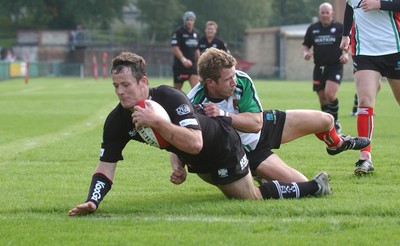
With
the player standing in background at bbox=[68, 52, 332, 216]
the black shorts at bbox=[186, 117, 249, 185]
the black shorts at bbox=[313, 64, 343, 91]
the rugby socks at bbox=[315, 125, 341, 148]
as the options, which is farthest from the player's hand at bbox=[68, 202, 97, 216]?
the black shorts at bbox=[313, 64, 343, 91]

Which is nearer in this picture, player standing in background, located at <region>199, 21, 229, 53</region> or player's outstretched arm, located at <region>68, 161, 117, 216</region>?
player's outstretched arm, located at <region>68, 161, 117, 216</region>

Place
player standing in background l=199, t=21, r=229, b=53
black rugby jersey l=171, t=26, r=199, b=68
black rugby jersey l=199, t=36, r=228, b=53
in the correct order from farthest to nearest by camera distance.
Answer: black rugby jersey l=171, t=26, r=199, b=68 → black rugby jersey l=199, t=36, r=228, b=53 → player standing in background l=199, t=21, r=229, b=53

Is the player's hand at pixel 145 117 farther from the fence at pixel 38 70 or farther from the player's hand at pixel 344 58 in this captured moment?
the fence at pixel 38 70

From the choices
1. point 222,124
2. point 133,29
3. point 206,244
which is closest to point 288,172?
point 222,124

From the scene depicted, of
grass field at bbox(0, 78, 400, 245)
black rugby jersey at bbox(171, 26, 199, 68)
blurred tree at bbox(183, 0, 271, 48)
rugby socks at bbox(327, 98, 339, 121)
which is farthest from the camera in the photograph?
blurred tree at bbox(183, 0, 271, 48)

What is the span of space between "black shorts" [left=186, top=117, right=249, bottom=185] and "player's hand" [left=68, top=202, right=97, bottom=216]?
0.91m

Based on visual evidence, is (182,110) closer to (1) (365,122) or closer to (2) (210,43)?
(1) (365,122)

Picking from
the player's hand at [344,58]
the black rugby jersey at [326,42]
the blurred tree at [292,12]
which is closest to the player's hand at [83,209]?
the player's hand at [344,58]

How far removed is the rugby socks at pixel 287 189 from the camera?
6770mm

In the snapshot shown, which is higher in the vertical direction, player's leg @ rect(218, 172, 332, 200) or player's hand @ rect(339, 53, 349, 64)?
player's hand @ rect(339, 53, 349, 64)

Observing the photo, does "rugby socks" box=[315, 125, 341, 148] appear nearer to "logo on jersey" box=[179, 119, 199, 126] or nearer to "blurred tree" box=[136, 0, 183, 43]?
"logo on jersey" box=[179, 119, 199, 126]

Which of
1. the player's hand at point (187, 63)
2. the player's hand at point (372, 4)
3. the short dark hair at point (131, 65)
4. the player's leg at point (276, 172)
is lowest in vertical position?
the player's hand at point (187, 63)

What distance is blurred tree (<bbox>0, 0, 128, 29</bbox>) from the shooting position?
8556 cm

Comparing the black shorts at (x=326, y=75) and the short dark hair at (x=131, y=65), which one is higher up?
the short dark hair at (x=131, y=65)
